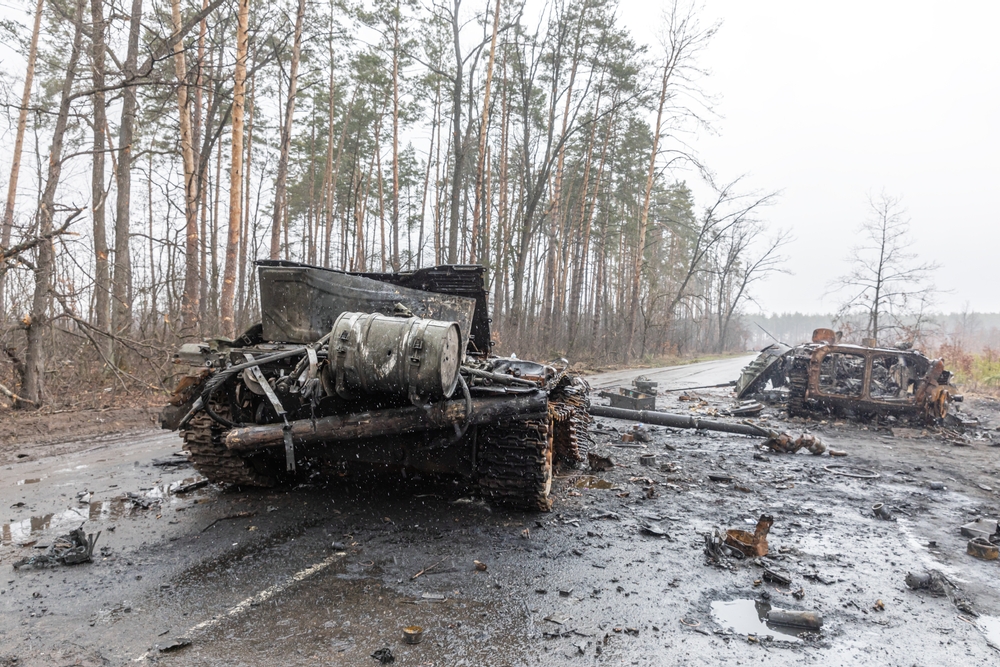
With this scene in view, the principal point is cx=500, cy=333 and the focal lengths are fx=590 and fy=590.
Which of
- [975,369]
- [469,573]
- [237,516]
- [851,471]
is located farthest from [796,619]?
[975,369]

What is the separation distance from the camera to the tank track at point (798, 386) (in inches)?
422

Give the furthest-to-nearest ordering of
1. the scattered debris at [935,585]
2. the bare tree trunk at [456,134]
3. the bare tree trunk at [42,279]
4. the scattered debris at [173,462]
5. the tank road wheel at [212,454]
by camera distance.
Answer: the bare tree trunk at [456,134] < the bare tree trunk at [42,279] < the scattered debris at [173,462] < the tank road wheel at [212,454] < the scattered debris at [935,585]

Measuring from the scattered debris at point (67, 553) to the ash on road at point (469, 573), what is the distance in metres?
0.08

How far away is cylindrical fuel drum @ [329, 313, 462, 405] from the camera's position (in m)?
3.42

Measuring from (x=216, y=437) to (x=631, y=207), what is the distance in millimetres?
27873

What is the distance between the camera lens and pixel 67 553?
11.4 feet

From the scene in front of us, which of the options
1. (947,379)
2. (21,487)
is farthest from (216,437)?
(947,379)

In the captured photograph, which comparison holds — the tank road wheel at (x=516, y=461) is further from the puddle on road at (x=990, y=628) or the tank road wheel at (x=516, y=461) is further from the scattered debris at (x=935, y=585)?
the puddle on road at (x=990, y=628)

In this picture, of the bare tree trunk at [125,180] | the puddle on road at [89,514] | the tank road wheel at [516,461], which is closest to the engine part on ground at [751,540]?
the tank road wheel at [516,461]

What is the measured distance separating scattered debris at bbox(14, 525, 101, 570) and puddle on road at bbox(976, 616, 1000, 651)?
16.0ft

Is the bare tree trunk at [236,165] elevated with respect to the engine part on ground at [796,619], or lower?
elevated

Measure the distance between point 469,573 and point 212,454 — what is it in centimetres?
248

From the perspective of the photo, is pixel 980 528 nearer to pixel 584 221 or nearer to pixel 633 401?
pixel 633 401

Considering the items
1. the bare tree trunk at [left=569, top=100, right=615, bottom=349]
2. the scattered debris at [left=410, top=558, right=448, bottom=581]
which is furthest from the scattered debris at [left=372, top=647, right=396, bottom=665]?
the bare tree trunk at [left=569, top=100, right=615, bottom=349]
